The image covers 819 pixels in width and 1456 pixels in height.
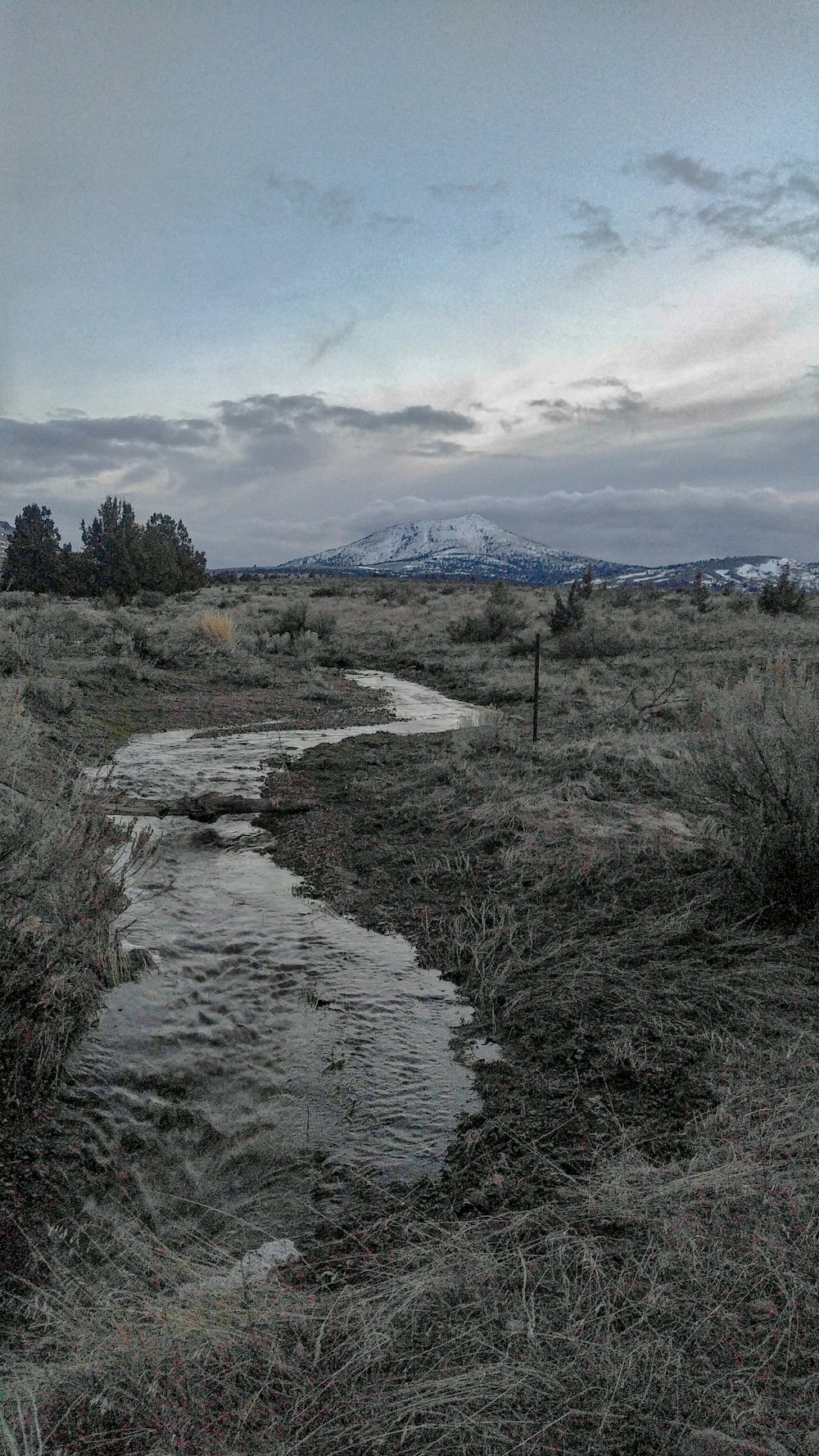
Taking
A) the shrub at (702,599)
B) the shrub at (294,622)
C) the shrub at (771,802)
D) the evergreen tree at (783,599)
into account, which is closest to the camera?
the shrub at (771,802)

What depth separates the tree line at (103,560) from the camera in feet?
118

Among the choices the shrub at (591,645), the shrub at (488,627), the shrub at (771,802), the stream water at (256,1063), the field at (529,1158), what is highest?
the shrub at (488,627)

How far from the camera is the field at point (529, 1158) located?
193cm

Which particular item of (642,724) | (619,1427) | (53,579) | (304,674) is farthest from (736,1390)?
(53,579)

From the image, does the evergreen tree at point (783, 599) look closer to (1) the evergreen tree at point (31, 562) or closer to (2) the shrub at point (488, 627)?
(2) the shrub at point (488, 627)

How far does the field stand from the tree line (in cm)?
2931

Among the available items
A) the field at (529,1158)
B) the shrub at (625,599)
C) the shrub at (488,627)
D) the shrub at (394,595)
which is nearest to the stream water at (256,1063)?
the field at (529,1158)

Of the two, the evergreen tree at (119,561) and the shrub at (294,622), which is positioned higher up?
the evergreen tree at (119,561)

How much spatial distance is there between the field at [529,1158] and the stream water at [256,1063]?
0.18m

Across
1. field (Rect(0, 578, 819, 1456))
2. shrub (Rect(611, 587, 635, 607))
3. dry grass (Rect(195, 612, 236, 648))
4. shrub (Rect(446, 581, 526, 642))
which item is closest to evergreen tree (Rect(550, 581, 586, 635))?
shrub (Rect(446, 581, 526, 642))

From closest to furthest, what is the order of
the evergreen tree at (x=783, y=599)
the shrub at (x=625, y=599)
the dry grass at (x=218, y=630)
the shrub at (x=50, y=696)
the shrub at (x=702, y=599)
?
the shrub at (x=50, y=696), the dry grass at (x=218, y=630), the evergreen tree at (x=783, y=599), the shrub at (x=702, y=599), the shrub at (x=625, y=599)

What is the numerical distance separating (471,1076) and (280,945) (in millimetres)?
1941

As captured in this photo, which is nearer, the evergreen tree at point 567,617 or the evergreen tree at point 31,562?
the evergreen tree at point 567,617

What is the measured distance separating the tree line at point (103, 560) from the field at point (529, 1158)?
96.2 feet
